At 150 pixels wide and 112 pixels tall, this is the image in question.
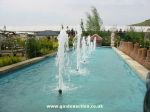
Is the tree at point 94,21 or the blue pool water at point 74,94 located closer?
the blue pool water at point 74,94

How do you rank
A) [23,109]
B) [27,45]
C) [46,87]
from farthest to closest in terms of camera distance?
[27,45] → [46,87] → [23,109]

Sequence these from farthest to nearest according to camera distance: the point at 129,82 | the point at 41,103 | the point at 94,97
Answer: the point at 129,82 < the point at 94,97 < the point at 41,103

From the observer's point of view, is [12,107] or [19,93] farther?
[19,93]

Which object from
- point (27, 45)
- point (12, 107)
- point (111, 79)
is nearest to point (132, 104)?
point (12, 107)

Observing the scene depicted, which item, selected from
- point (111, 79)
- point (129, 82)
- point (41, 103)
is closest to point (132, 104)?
point (41, 103)

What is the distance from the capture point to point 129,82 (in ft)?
33.2

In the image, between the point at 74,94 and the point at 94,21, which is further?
the point at 94,21

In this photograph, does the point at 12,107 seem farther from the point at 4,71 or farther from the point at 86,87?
the point at 4,71

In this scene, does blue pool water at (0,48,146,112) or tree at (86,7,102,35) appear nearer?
blue pool water at (0,48,146,112)

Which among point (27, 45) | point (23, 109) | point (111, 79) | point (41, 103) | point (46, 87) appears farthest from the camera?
point (27, 45)

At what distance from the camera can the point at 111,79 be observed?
10.8 metres

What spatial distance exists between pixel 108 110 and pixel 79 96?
55.5 inches

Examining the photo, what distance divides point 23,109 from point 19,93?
1.91m

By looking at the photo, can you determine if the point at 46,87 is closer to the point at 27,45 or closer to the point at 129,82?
the point at 129,82
